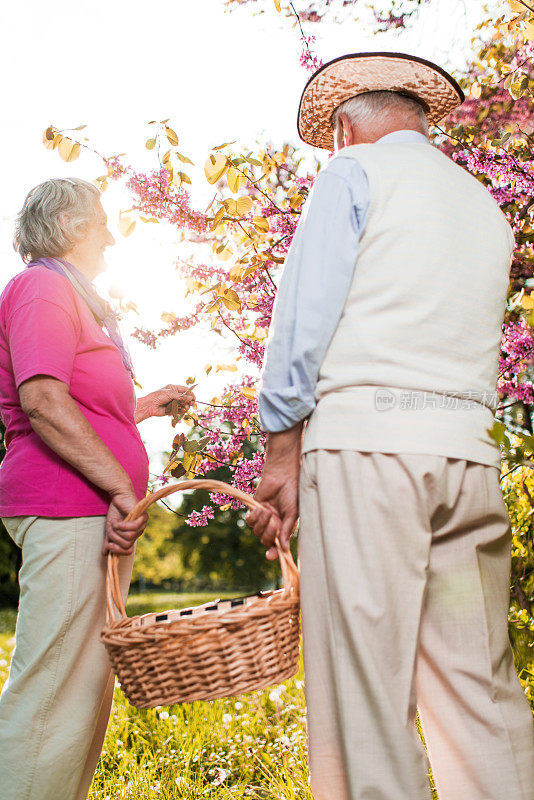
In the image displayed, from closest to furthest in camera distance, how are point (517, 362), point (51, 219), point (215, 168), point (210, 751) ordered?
1. point (51, 219)
2. point (215, 168)
3. point (517, 362)
4. point (210, 751)

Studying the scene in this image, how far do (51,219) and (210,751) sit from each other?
258cm

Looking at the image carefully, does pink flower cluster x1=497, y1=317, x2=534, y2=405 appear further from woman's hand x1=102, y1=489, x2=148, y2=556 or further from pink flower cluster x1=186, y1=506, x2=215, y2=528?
woman's hand x1=102, y1=489, x2=148, y2=556

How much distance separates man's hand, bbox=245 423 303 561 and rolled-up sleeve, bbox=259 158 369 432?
0.07 meters

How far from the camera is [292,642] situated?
1.59 meters

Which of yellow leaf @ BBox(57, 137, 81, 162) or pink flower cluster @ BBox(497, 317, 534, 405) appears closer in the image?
yellow leaf @ BBox(57, 137, 81, 162)

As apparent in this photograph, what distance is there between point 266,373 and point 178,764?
94.6 inches

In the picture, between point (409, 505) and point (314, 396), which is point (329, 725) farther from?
point (314, 396)

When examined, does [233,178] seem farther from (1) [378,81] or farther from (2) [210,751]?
(2) [210,751]

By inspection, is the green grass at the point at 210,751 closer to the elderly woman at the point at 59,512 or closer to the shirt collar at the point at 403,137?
the elderly woman at the point at 59,512

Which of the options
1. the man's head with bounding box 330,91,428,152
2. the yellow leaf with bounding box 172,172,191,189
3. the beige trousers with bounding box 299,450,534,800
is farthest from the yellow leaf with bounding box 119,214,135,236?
the beige trousers with bounding box 299,450,534,800

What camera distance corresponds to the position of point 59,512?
1.81 meters

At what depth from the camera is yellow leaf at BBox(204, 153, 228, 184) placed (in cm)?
224

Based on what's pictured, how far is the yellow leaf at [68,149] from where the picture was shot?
239 cm

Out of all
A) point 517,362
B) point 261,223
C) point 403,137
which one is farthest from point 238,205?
point 517,362
